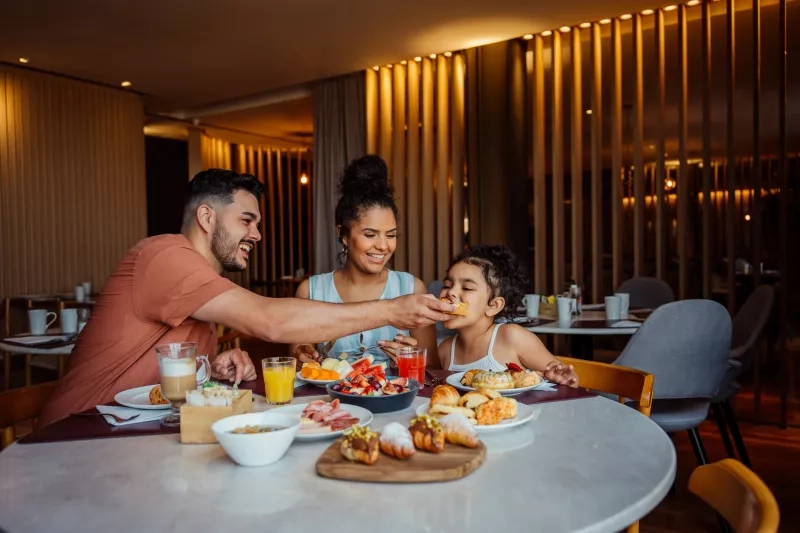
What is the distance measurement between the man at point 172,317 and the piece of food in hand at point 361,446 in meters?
0.63

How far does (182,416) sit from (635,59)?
5220 millimetres

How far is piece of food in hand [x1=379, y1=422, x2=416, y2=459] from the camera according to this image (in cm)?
105

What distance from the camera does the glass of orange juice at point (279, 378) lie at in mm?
1504

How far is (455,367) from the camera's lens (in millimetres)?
2297

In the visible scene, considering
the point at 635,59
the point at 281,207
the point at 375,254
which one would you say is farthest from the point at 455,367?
the point at 281,207

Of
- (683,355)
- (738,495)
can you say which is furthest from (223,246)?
(683,355)

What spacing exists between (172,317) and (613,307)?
8.75 feet

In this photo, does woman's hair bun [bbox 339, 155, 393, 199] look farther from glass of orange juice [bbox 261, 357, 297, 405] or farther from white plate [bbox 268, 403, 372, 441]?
white plate [bbox 268, 403, 372, 441]

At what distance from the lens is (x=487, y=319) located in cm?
240

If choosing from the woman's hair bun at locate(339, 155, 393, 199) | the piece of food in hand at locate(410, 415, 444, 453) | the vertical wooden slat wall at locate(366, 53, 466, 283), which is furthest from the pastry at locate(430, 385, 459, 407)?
the vertical wooden slat wall at locate(366, 53, 466, 283)

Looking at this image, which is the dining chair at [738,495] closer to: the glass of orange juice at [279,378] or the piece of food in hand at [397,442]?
the piece of food in hand at [397,442]

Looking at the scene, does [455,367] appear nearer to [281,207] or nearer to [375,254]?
[375,254]

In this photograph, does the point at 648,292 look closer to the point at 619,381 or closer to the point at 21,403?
the point at 619,381

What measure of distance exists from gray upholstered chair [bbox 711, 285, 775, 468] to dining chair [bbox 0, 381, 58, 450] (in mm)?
2733
